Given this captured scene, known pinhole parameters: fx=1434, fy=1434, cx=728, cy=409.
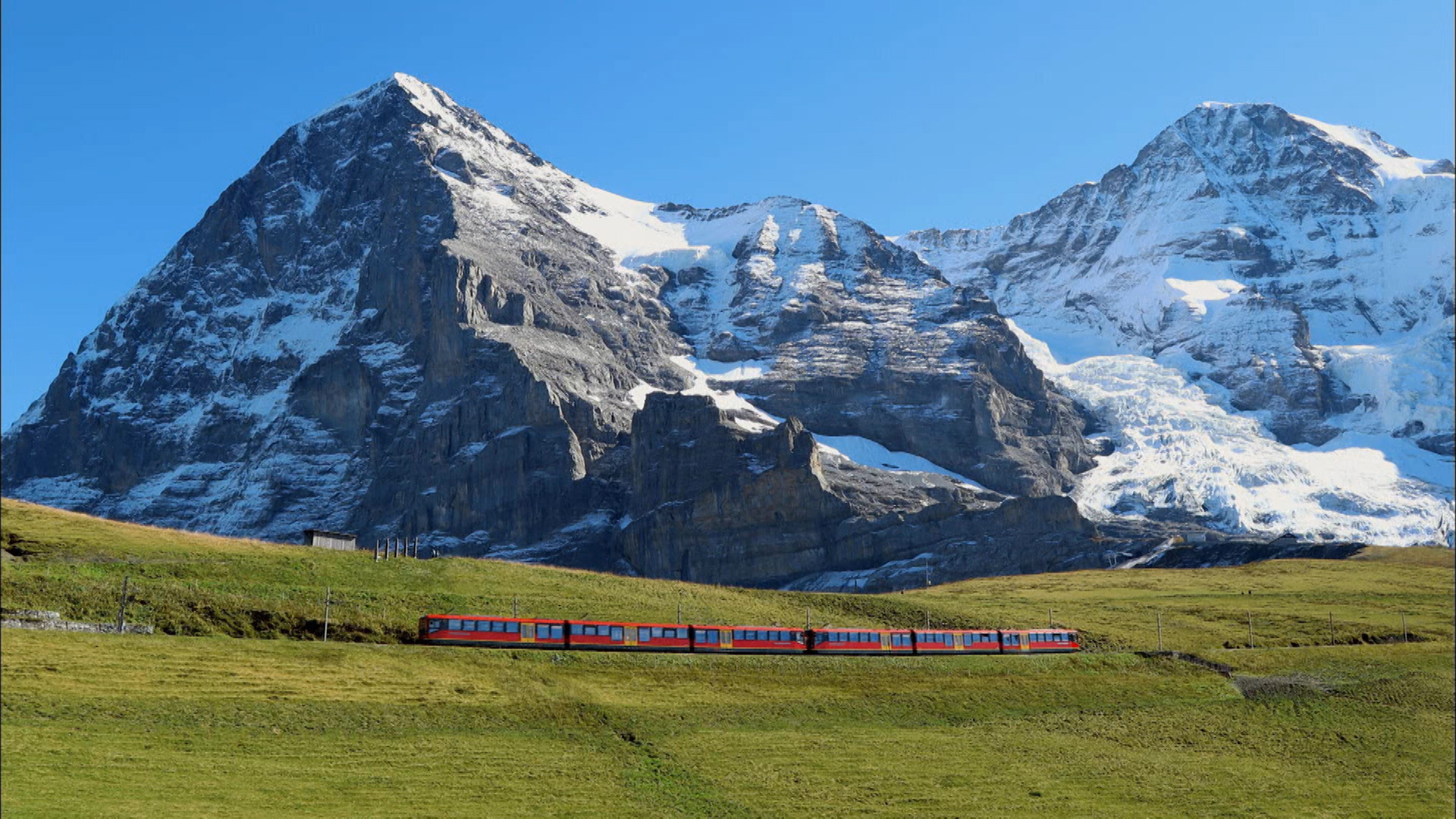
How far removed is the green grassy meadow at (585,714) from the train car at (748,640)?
2.21 metres

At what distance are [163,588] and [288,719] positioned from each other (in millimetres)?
20074

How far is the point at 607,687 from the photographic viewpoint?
3004 inches

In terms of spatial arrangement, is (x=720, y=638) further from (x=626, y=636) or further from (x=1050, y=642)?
(x=1050, y=642)

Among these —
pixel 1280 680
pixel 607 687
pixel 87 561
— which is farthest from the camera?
pixel 1280 680

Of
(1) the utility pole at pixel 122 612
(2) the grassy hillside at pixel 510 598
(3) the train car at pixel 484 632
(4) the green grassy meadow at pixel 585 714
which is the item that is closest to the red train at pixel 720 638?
(3) the train car at pixel 484 632

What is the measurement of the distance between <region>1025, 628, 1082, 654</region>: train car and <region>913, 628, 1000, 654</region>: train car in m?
3.15

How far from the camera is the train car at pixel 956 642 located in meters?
93.6

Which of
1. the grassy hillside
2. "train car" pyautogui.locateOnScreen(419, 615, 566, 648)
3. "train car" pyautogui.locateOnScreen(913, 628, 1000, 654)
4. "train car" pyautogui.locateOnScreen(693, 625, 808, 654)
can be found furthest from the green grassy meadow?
"train car" pyautogui.locateOnScreen(693, 625, 808, 654)

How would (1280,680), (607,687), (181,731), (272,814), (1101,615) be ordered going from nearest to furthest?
(272,814), (181,731), (607,687), (1280,680), (1101,615)

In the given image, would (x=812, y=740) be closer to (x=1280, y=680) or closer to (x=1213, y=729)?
(x=1213, y=729)

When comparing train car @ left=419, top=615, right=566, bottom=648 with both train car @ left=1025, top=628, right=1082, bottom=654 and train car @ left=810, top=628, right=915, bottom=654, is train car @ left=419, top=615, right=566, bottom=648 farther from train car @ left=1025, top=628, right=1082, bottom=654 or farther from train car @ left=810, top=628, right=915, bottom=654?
train car @ left=1025, top=628, right=1082, bottom=654

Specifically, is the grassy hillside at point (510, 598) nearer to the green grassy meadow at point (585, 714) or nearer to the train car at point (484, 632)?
the green grassy meadow at point (585, 714)

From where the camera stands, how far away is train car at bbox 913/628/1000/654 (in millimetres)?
93625

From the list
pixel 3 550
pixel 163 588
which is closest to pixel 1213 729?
pixel 163 588
